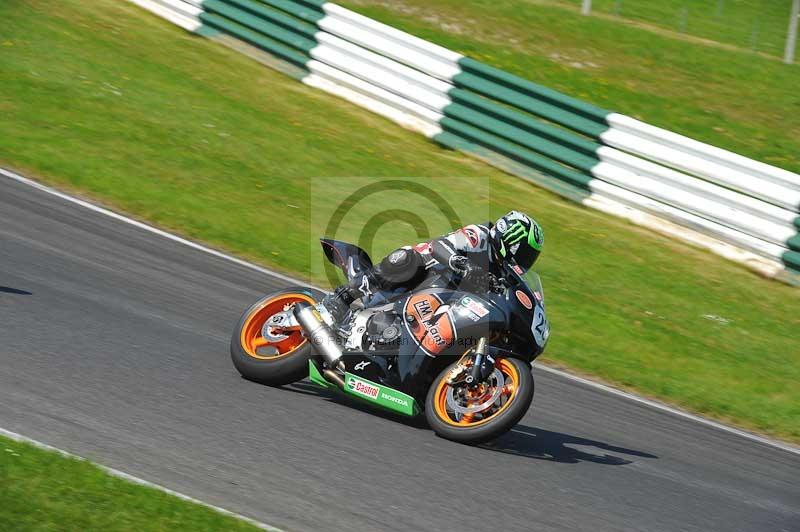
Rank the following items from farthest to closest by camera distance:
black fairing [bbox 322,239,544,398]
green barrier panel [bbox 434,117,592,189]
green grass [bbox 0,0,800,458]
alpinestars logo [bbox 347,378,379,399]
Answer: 1. green barrier panel [bbox 434,117,592,189]
2. green grass [bbox 0,0,800,458]
3. alpinestars logo [bbox 347,378,379,399]
4. black fairing [bbox 322,239,544,398]

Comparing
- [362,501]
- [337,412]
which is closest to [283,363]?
[337,412]

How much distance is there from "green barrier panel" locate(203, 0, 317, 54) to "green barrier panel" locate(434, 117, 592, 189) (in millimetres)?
2711

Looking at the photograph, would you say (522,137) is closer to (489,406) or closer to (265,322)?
(265,322)

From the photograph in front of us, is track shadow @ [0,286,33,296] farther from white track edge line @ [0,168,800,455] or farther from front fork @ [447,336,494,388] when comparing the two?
front fork @ [447,336,494,388]

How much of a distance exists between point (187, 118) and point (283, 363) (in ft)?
23.8

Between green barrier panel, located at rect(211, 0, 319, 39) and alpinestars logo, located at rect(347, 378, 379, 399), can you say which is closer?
alpinestars logo, located at rect(347, 378, 379, 399)

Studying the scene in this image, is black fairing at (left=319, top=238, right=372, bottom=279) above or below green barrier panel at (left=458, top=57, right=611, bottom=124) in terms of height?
below

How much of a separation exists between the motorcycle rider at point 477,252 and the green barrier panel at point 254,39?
383 inches

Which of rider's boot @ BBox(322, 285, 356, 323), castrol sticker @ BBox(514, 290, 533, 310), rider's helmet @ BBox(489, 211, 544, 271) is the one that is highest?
rider's helmet @ BBox(489, 211, 544, 271)

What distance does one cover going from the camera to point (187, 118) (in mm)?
13422

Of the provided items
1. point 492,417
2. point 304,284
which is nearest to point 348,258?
point 492,417

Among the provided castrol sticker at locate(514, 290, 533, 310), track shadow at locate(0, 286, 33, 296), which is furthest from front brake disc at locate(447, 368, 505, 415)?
track shadow at locate(0, 286, 33, 296)

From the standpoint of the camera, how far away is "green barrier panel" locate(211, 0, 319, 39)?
15812 mm

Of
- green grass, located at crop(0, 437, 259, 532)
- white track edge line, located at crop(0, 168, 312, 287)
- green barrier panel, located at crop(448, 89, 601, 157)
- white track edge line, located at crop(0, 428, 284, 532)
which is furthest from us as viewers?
green barrier panel, located at crop(448, 89, 601, 157)
